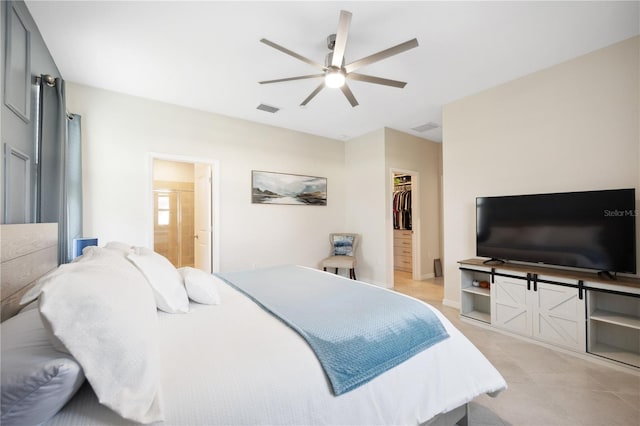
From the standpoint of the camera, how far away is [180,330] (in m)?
1.28

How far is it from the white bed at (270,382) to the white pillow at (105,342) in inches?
3.0

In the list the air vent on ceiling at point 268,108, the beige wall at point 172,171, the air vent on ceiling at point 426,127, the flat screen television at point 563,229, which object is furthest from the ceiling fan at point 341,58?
the beige wall at point 172,171

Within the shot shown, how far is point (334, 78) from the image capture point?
229 centimetres

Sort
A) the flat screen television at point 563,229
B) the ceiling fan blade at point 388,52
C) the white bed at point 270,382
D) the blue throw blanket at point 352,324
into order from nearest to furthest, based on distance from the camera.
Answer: the white bed at point 270,382, the blue throw blanket at point 352,324, the ceiling fan blade at point 388,52, the flat screen television at point 563,229

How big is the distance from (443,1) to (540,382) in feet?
9.38

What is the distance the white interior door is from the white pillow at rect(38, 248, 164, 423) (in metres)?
3.26

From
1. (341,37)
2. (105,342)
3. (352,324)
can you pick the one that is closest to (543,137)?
(341,37)

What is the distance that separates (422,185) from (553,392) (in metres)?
3.88

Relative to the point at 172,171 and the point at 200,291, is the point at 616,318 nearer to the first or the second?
the point at 200,291

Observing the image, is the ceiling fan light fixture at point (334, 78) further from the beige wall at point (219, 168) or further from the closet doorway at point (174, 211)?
the closet doorway at point (174, 211)

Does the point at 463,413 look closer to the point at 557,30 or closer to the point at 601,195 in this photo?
the point at 601,195

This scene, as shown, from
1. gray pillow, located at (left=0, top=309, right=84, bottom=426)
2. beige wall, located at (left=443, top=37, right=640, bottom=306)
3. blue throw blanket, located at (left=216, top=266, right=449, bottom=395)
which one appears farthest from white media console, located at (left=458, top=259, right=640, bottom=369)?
gray pillow, located at (left=0, top=309, right=84, bottom=426)

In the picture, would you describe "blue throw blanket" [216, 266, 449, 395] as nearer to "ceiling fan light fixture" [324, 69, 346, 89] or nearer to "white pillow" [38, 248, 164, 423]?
"white pillow" [38, 248, 164, 423]

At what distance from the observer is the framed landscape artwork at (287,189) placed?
174 inches
